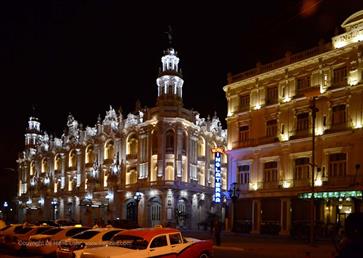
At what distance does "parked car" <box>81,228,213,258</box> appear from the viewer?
13820mm

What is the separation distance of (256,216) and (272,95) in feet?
33.8

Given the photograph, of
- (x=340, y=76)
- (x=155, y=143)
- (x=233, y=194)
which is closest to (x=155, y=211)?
(x=155, y=143)

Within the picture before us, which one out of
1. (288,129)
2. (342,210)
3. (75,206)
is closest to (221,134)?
(75,206)

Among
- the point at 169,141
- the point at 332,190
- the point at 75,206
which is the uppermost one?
the point at 169,141

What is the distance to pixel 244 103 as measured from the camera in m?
45.7

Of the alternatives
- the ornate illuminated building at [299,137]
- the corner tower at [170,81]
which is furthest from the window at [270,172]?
the corner tower at [170,81]

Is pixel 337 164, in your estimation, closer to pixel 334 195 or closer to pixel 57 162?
pixel 334 195

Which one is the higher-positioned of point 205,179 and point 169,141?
point 169,141

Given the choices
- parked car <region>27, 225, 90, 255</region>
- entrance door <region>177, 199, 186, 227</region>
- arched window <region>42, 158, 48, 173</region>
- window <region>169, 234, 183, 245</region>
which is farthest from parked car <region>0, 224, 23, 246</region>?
arched window <region>42, 158, 48, 173</region>

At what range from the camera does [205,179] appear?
66062 mm

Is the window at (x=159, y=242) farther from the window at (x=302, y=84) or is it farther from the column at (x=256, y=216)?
the column at (x=256, y=216)

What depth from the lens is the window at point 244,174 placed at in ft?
146

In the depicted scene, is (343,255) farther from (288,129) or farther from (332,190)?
(288,129)

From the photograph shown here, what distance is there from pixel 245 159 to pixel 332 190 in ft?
32.5
